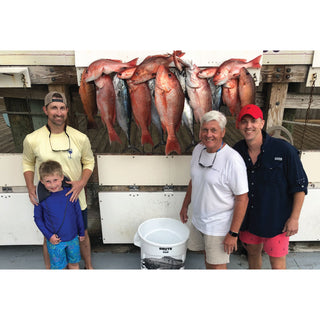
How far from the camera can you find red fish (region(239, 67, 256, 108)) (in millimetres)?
2070

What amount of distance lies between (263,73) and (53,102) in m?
1.91

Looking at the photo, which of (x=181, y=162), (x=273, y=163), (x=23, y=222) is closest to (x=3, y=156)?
(x=23, y=222)

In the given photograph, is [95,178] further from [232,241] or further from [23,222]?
[232,241]

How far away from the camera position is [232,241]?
179cm

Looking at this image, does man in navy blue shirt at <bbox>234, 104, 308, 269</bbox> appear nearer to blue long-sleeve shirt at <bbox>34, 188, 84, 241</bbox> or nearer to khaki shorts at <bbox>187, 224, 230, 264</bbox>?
khaki shorts at <bbox>187, 224, 230, 264</bbox>

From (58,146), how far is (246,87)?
1.68 meters

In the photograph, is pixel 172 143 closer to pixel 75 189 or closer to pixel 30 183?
pixel 75 189

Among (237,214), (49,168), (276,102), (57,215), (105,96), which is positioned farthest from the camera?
(276,102)

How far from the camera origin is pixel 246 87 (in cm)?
208

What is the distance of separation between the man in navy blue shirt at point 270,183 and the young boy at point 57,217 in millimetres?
1444

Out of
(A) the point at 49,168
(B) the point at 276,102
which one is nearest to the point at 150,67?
(A) the point at 49,168

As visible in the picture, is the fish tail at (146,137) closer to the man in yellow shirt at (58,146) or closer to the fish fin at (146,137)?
the fish fin at (146,137)

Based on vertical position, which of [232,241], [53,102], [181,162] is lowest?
[232,241]

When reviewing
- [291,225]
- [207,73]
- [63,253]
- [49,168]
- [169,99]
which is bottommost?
[63,253]
